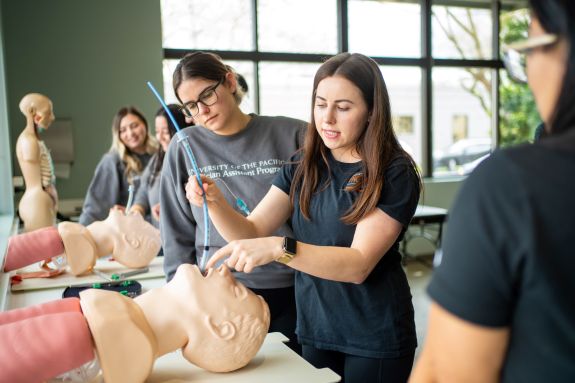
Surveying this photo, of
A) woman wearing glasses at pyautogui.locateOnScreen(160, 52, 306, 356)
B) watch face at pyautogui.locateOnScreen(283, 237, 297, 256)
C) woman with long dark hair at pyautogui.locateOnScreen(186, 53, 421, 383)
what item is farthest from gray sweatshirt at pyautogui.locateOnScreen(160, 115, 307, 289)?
watch face at pyautogui.locateOnScreen(283, 237, 297, 256)

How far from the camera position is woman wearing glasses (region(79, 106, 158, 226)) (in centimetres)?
353

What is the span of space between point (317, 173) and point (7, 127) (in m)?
3.25

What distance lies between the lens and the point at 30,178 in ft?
10.7

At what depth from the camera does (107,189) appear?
3672 mm

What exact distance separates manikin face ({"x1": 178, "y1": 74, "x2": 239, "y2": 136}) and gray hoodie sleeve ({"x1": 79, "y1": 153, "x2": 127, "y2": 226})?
1929 millimetres

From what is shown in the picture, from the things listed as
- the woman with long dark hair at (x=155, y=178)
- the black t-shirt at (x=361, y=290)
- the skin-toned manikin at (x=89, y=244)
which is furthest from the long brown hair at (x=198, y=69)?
the woman with long dark hair at (x=155, y=178)

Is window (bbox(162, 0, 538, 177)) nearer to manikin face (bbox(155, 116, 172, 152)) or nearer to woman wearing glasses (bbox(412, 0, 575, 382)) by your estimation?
manikin face (bbox(155, 116, 172, 152))

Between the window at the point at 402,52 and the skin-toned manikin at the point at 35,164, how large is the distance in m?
1.82

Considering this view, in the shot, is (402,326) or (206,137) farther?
(206,137)

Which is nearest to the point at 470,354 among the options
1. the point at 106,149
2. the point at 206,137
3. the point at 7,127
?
the point at 206,137

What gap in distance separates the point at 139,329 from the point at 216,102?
31.0 inches

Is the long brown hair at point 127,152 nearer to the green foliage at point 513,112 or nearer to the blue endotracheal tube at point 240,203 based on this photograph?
the blue endotracheal tube at point 240,203

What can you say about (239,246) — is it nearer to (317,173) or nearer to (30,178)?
(317,173)

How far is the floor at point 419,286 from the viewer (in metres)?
3.80
